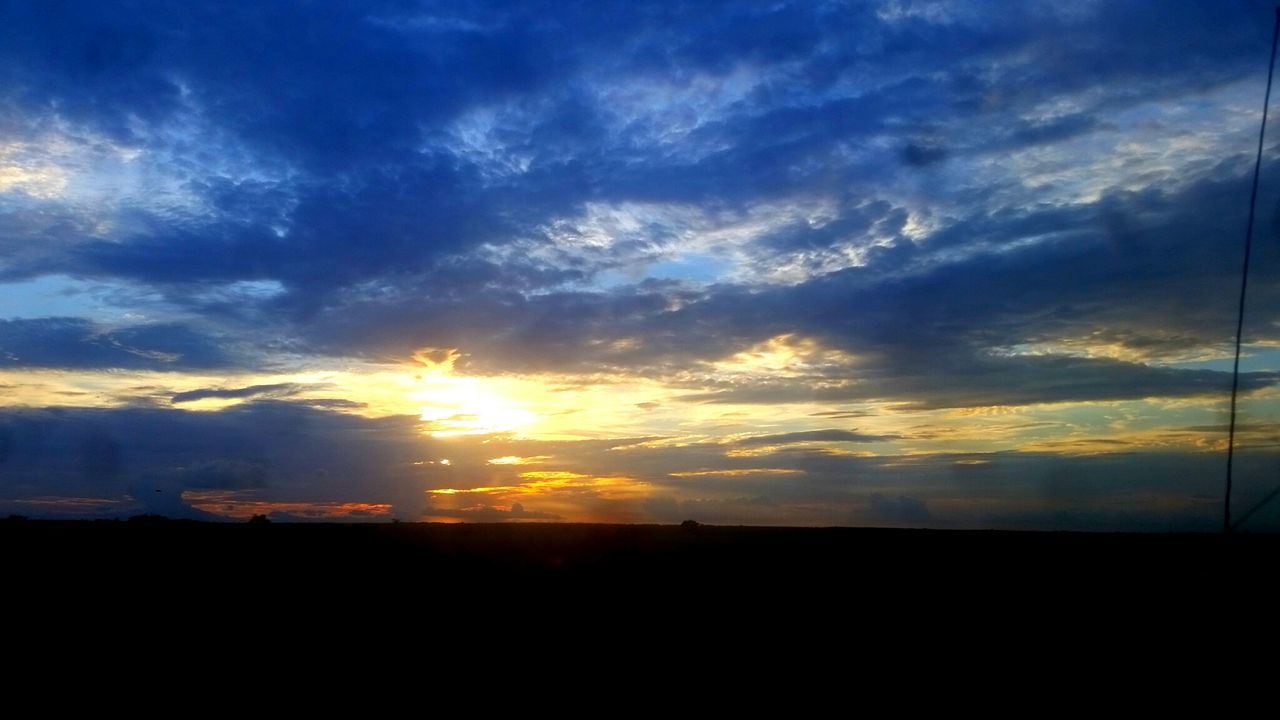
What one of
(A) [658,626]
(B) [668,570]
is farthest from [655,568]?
(A) [658,626]

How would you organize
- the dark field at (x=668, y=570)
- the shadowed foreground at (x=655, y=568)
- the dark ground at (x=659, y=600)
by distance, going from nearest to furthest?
1. the dark ground at (x=659, y=600)
2. the dark field at (x=668, y=570)
3. the shadowed foreground at (x=655, y=568)

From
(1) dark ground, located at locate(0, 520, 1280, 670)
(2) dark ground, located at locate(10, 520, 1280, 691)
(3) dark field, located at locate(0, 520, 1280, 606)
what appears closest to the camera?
(2) dark ground, located at locate(10, 520, 1280, 691)

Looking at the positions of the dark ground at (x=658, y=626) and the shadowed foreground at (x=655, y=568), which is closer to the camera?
the dark ground at (x=658, y=626)

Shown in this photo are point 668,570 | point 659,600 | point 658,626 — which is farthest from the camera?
point 668,570

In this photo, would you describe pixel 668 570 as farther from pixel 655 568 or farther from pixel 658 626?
pixel 658 626

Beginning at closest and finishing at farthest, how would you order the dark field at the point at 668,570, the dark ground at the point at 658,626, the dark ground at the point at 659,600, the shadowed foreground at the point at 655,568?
the dark ground at the point at 658,626 → the dark ground at the point at 659,600 → the dark field at the point at 668,570 → the shadowed foreground at the point at 655,568

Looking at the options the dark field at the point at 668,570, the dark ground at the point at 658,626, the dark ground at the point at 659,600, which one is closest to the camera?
the dark ground at the point at 658,626

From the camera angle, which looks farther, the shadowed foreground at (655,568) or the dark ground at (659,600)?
the shadowed foreground at (655,568)

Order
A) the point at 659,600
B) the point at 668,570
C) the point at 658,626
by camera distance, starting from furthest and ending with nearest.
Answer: the point at 668,570 → the point at 659,600 → the point at 658,626

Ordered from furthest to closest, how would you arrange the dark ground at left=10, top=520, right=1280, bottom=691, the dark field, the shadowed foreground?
the shadowed foreground < the dark field < the dark ground at left=10, top=520, right=1280, bottom=691

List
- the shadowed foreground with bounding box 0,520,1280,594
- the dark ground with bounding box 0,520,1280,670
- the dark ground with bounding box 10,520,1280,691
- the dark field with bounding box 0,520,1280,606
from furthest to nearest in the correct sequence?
the shadowed foreground with bounding box 0,520,1280,594 → the dark field with bounding box 0,520,1280,606 → the dark ground with bounding box 0,520,1280,670 → the dark ground with bounding box 10,520,1280,691

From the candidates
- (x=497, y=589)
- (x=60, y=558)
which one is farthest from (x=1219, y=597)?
(x=60, y=558)

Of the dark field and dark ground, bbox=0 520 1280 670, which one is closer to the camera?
dark ground, bbox=0 520 1280 670

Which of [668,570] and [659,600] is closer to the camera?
[659,600]
